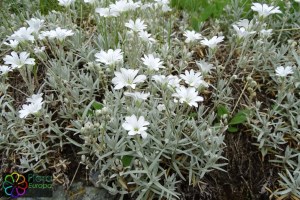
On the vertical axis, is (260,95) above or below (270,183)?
above

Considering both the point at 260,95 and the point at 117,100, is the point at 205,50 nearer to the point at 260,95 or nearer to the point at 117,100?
the point at 260,95

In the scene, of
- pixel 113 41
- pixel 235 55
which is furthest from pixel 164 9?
pixel 235 55

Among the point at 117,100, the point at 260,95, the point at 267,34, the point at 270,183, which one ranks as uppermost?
the point at 267,34

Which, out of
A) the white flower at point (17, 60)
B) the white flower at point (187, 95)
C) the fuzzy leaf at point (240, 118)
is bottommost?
the fuzzy leaf at point (240, 118)

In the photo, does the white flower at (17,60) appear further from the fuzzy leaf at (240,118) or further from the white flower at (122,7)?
the fuzzy leaf at (240,118)

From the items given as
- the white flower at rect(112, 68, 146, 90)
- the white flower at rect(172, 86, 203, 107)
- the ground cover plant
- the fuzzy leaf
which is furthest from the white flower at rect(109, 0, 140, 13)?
the fuzzy leaf

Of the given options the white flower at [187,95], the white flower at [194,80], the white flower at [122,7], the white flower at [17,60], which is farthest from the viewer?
the white flower at [122,7]

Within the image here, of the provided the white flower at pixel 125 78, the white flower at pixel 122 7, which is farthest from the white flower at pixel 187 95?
the white flower at pixel 122 7

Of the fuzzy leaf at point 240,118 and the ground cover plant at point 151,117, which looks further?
the fuzzy leaf at point 240,118
